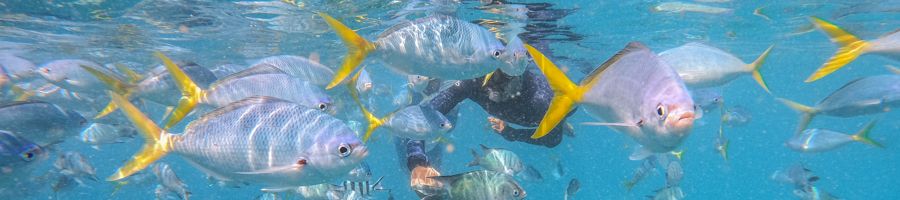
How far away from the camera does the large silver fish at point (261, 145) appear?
288 cm

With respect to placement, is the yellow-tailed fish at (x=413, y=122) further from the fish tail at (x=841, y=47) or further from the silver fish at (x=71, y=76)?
the silver fish at (x=71, y=76)

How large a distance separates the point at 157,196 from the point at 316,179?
30.4 feet

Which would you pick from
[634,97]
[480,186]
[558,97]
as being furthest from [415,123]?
[634,97]

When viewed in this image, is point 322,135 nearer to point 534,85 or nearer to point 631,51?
point 631,51

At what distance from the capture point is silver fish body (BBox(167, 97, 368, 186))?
2877 millimetres

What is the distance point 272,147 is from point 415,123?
314 cm

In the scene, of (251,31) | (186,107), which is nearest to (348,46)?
(186,107)

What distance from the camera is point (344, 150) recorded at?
2.88 m

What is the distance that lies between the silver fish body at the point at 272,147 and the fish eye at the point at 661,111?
1.63 meters

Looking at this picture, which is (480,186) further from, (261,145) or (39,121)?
(39,121)

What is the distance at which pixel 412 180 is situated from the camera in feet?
18.6

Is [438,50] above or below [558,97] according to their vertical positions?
below

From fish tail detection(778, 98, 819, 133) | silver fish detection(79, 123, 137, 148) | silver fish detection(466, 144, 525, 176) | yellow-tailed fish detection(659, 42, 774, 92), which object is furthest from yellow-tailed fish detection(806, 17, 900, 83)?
silver fish detection(79, 123, 137, 148)

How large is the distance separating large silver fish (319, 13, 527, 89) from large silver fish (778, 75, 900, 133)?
14.5 ft
